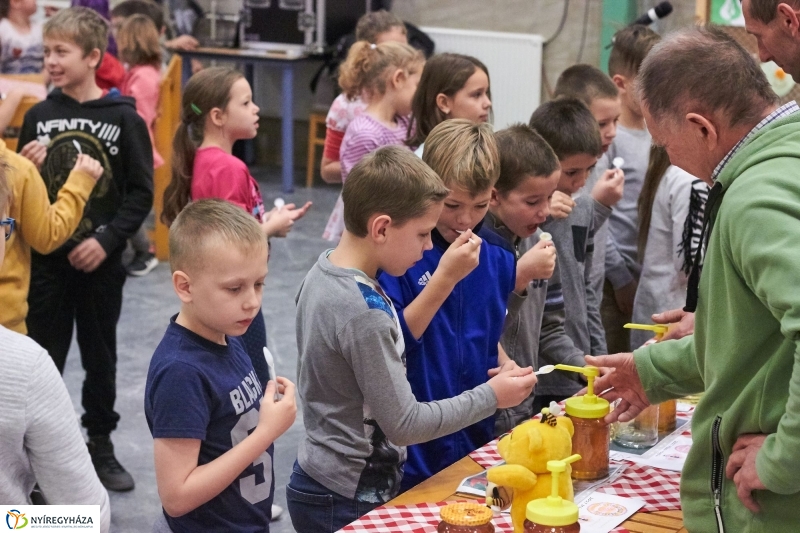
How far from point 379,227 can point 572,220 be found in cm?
112

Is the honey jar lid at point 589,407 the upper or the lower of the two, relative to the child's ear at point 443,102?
lower

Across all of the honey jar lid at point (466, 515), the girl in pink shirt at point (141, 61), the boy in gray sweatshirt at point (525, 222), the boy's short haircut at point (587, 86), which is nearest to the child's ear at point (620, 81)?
the boy's short haircut at point (587, 86)

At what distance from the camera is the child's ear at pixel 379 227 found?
6.62ft

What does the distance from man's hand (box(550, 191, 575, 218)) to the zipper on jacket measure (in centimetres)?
131

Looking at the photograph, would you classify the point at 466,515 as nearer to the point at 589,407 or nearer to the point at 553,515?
the point at 553,515

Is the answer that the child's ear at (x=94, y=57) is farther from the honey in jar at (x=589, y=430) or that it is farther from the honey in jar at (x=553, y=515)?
the honey in jar at (x=553, y=515)

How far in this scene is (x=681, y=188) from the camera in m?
3.28

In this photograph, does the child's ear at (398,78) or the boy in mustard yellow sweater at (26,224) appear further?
the child's ear at (398,78)

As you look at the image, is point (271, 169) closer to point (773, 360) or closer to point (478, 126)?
point (478, 126)

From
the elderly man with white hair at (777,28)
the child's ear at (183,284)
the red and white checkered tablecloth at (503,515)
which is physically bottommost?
the red and white checkered tablecloth at (503,515)

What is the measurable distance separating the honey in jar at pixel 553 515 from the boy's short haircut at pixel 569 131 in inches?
60.2

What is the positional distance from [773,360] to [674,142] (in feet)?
1.26

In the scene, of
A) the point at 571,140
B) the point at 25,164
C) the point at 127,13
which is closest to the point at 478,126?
the point at 571,140

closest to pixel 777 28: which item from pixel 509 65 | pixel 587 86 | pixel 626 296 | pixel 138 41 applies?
pixel 587 86
